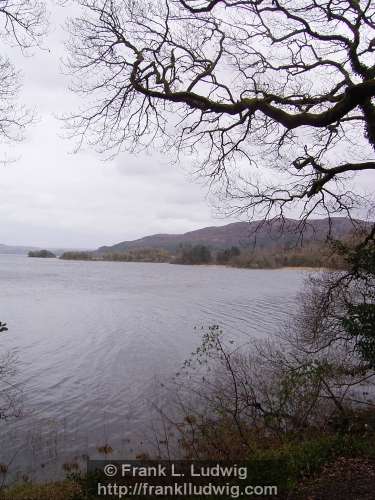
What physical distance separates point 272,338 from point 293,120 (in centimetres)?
1518

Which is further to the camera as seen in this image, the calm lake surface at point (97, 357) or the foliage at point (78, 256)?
the foliage at point (78, 256)

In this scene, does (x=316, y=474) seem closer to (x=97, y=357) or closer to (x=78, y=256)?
(x=97, y=357)

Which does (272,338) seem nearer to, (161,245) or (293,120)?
(293,120)

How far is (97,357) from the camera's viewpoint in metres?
18.0

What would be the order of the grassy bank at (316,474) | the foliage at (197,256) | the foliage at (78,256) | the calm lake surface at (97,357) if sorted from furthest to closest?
1. the foliage at (78,256)
2. the foliage at (197,256)
3. the calm lake surface at (97,357)
4. the grassy bank at (316,474)

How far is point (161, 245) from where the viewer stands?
174 meters

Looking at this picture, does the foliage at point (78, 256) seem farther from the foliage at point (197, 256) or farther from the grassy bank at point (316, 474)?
the grassy bank at point (316, 474)

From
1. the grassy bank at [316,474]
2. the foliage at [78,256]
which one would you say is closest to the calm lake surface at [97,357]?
the grassy bank at [316,474]

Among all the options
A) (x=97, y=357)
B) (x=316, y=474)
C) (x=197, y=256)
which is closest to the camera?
(x=316, y=474)

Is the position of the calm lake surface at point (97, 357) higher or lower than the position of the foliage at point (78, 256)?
lower

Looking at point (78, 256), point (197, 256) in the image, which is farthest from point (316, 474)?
point (78, 256)

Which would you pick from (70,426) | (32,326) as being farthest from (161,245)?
(70,426)

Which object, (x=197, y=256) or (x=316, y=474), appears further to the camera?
(x=197, y=256)

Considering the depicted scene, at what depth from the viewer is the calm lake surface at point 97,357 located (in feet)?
34.4
